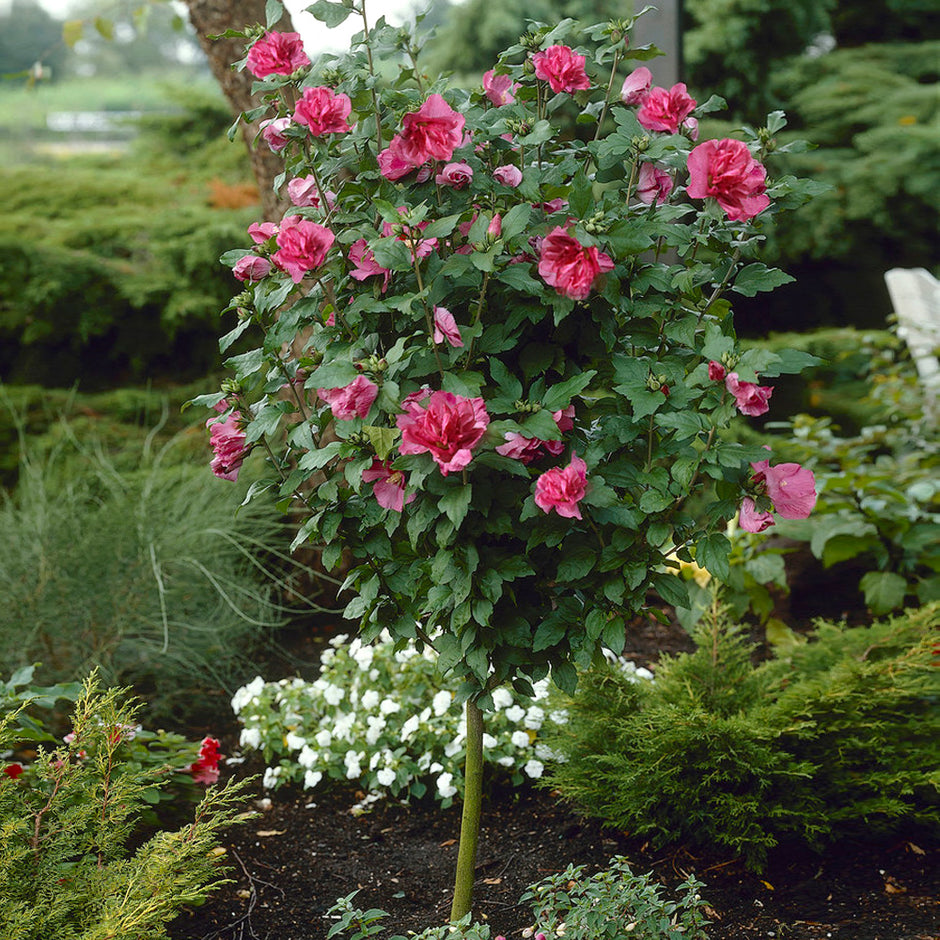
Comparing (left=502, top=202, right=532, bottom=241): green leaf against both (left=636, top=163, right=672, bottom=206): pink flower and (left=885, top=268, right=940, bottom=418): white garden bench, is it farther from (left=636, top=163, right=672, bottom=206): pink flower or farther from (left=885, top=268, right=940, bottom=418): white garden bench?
(left=885, top=268, right=940, bottom=418): white garden bench

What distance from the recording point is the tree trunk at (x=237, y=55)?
3277 mm

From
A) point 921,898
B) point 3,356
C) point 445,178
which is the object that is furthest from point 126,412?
point 921,898

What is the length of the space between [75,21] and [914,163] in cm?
493

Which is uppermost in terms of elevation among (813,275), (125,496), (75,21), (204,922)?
(75,21)

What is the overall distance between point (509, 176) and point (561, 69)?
0.57ft

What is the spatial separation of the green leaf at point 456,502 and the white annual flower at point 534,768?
124 centimetres

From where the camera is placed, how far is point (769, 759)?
1.93m

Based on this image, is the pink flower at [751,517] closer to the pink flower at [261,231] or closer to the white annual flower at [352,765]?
the pink flower at [261,231]

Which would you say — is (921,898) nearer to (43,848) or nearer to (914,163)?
(43,848)

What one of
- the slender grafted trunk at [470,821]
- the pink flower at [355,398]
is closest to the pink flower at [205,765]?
the slender grafted trunk at [470,821]

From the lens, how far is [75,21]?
3873 mm

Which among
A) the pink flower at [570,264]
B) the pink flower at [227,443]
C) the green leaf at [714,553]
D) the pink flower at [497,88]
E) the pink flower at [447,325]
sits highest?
the pink flower at [497,88]

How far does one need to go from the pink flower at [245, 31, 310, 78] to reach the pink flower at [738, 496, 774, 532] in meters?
0.95

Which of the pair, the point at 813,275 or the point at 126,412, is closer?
the point at 126,412
